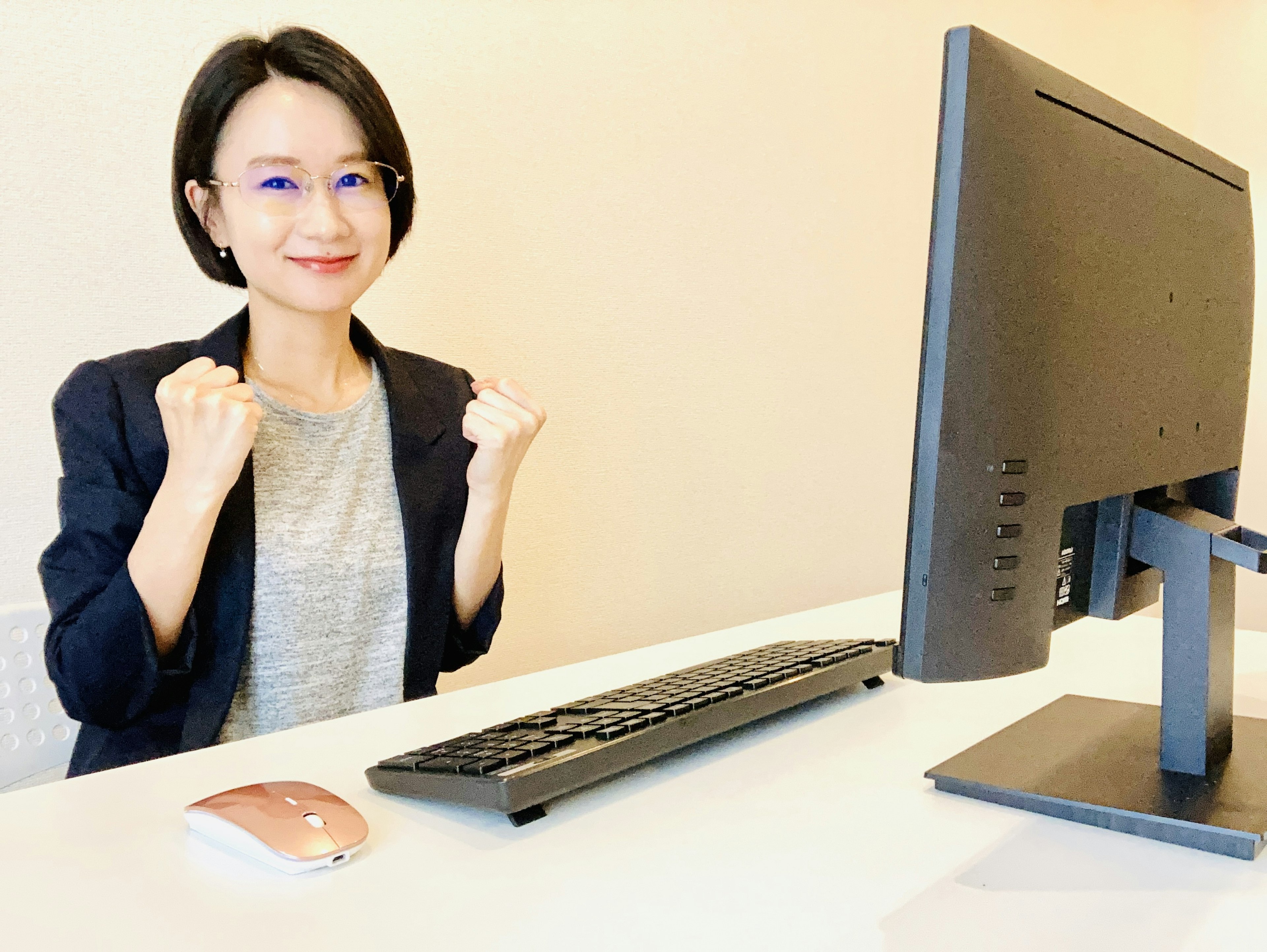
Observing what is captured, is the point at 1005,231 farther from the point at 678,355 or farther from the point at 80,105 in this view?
the point at 678,355

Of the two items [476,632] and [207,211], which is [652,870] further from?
[207,211]

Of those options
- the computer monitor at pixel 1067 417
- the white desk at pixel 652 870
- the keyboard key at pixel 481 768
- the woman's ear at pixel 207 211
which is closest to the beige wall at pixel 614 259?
the woman's ear at pixel 207 211

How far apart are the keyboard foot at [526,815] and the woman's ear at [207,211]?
0.90m

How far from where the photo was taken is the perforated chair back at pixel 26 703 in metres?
1.01

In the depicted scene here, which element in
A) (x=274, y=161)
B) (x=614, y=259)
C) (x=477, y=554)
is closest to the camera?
(x=274, y=161)

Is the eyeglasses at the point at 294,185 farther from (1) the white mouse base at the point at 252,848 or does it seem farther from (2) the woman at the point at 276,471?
(1) the white mouse base at the point at 252,848

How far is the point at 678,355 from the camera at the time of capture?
194cm

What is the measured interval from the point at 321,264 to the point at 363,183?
0.38ft

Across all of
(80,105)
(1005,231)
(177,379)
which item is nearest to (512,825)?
(1005,231)

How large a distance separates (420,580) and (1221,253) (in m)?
0.91

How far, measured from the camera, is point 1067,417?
0.62 metres

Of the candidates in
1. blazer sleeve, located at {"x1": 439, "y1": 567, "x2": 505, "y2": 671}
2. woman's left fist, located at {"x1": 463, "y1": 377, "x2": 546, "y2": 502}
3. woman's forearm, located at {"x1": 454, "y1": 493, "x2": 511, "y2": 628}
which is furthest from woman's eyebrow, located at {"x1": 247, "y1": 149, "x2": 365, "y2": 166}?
blazer sleeve, located at {"x1": 439, "y1": 567, "x2": 505, "y2": 671}

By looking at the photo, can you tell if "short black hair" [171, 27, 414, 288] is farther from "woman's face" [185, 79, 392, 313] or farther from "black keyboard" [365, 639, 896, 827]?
"black keyboard" [365, 639, 896, 827]

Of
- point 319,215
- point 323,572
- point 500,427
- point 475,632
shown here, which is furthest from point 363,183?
point 475,632
